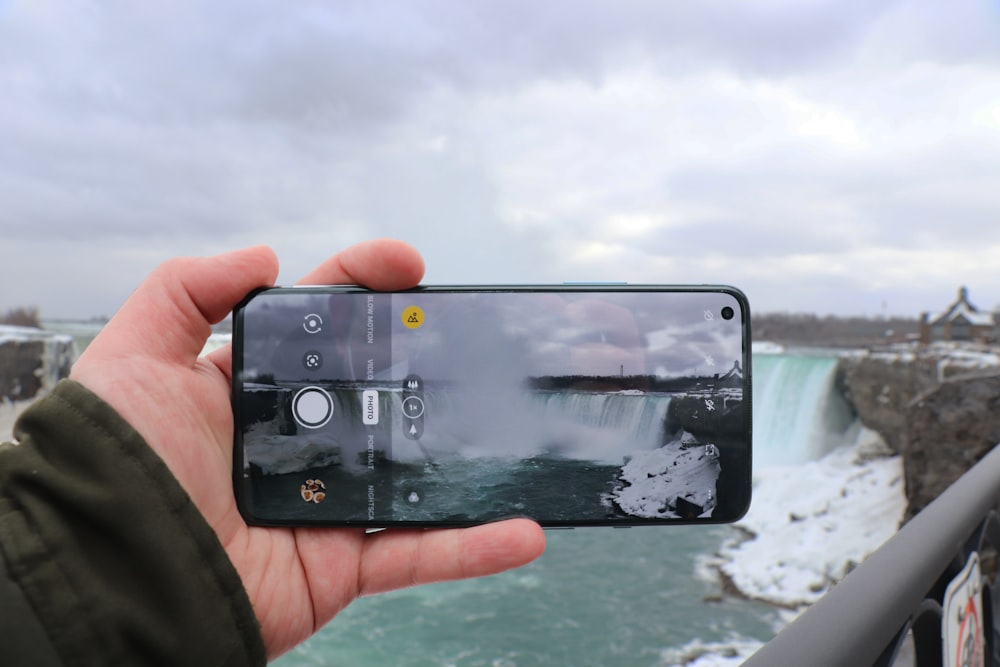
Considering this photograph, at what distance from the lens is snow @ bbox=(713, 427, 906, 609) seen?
9.52 m

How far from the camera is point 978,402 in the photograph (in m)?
6.11

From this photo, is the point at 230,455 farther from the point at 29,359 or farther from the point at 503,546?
the point at 29,359

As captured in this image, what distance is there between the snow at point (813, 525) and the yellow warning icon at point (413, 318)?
8.10m

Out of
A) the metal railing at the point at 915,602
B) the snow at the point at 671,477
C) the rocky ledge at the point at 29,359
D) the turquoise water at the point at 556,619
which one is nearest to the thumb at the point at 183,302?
the snow at the point at 671,477

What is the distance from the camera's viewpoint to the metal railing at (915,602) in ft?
2.34

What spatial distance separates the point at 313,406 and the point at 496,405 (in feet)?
0.97

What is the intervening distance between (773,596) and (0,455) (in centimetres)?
1012

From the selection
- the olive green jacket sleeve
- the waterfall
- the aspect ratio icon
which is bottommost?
the waterfall

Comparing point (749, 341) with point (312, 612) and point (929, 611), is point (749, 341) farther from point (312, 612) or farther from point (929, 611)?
point (312, 612)

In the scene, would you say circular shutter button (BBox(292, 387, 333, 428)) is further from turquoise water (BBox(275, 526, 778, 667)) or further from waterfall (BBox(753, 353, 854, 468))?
waterfall (BBox(753, 353, 854, 468))

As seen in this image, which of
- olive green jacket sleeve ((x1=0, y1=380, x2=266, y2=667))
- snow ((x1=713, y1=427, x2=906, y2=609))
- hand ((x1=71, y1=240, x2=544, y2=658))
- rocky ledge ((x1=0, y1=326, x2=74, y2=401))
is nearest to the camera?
olive green jacket sleeve ((x1=0, y1=380, x2=266, y2=667))

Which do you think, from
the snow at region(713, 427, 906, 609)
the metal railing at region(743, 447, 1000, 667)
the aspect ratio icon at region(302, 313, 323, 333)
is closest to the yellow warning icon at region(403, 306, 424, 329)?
the aspect ratio icon at region(302, 313, 323, 333)

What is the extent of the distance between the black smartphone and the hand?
3 cm

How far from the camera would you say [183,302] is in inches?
40.4
